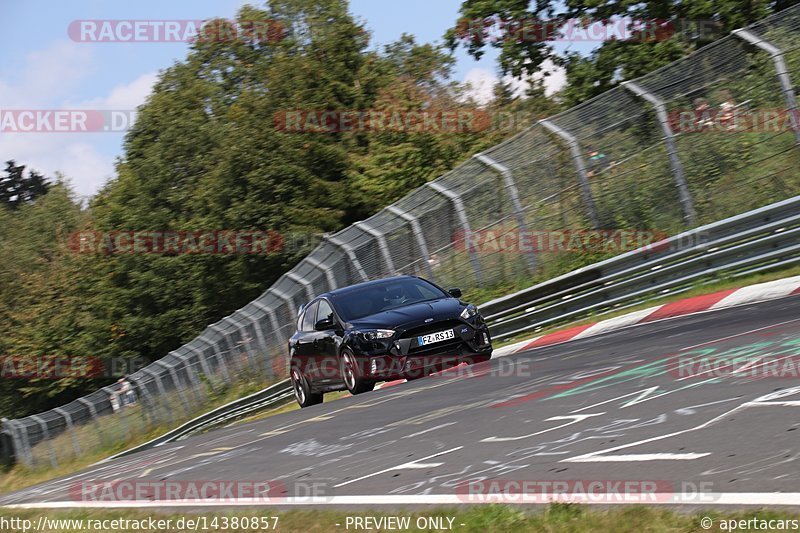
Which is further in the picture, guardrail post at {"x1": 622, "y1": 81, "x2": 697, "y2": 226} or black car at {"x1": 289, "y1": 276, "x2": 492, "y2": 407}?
guardrail post at {"x1": 622, "y1": 81, "x2": 697, "y2": 226}

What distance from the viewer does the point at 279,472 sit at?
8.76 meters

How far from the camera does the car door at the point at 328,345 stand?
15367 millimetres

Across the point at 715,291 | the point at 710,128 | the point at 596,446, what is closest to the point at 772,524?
the point at 596,446

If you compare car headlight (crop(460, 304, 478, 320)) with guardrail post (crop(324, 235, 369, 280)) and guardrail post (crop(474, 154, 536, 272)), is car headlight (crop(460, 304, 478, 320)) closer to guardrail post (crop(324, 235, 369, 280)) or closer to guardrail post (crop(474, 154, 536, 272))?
guardrail post (crop(474, 154, 536, 272))

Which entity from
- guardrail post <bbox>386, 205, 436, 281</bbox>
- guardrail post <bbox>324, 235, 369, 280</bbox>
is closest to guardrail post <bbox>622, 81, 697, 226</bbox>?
guardrail post <bbox>386, 205, 436, 281</bbox>

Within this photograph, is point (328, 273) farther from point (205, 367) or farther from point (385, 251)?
point (205, 367)

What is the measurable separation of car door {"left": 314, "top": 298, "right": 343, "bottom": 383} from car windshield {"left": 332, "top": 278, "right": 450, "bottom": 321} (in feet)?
0.60

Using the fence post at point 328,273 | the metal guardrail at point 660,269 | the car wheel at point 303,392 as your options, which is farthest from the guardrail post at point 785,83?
the fence post at point 328,273

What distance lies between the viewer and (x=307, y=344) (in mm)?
16516

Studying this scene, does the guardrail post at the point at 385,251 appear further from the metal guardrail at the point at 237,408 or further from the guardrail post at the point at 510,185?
the metal guardrail at the point at 237,408

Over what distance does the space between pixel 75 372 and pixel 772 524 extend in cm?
6590

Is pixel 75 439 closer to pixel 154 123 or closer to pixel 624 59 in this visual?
pixel 624 59

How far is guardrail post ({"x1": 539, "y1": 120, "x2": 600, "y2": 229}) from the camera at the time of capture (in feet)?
58.5

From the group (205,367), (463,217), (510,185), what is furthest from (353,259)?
(205,367)
